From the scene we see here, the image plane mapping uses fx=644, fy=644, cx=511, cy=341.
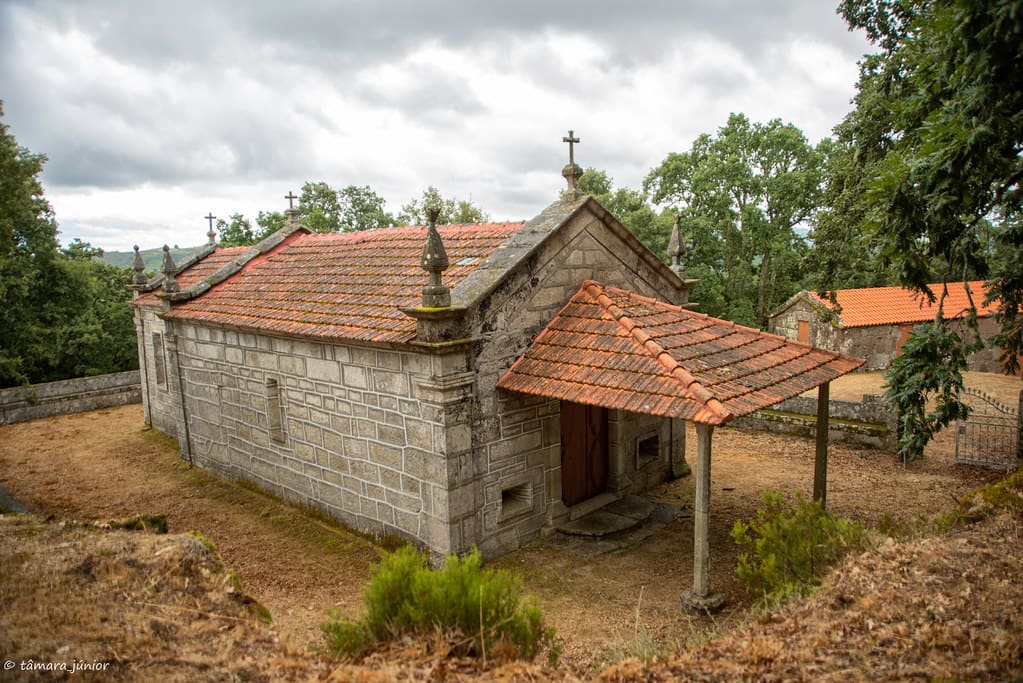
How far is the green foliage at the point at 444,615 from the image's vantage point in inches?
191

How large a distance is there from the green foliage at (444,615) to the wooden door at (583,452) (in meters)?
5.54

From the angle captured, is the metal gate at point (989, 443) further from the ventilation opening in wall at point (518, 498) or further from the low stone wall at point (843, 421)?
the ventilation opening in wall at point (518, 498)

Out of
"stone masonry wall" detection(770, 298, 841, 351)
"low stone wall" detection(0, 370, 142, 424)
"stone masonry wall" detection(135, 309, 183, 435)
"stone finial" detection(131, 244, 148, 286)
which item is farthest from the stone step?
"low stone wall" detection(0, 370, 142, 424)

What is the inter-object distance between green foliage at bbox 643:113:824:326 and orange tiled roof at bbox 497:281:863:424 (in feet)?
70.0

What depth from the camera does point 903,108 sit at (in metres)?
8.24

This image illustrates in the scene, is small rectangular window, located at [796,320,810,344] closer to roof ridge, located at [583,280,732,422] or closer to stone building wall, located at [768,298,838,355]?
stone building wall, located at [768,298,838,355]

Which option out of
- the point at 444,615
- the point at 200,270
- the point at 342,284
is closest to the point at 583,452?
the point at 342,284

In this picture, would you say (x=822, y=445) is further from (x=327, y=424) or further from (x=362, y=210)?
(x=362, y=210)

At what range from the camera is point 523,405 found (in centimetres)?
962

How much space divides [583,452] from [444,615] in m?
6.27

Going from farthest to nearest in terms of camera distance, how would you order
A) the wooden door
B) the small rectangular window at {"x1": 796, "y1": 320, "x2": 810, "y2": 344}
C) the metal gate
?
the small rectangular window at {"x1": 796, "y1": 320, "x2": 810, "y2": 344}
the metal gate
the wooden door

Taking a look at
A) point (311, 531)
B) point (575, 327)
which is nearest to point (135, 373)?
point (311, 531)

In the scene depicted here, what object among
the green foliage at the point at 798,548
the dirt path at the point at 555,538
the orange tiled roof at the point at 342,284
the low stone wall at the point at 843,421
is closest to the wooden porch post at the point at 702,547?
the dirt path at the point at 555,538

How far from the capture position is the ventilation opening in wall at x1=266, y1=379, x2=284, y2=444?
1176 cm
